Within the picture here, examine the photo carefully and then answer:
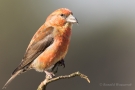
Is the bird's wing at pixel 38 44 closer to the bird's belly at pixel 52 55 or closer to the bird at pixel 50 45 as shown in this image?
the bird at pixel 50 45

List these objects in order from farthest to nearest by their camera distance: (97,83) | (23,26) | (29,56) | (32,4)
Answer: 1. (32,4)
2. (23,26)
3. (97,83)
4. (29,56)

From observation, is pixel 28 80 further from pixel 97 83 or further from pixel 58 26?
pixel 58 26

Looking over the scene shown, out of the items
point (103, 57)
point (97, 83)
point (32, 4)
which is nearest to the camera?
point (97, 83)

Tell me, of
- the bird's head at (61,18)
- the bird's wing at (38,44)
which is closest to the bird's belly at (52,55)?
the bird's wing at (38,44)

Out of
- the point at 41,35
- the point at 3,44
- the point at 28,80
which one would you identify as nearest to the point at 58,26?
the point at 41,35

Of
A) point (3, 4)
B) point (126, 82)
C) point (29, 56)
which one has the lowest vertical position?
point (126, 82)

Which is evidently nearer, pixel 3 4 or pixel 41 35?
pixel 41 35

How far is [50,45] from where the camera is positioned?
25.5 feet

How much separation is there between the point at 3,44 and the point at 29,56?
9190 mm

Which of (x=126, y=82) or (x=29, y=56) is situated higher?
(x=29, y=56)

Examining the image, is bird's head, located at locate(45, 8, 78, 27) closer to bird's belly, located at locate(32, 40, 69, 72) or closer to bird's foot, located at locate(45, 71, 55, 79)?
bird's belly, located at locate(32, 40, 69, 72)

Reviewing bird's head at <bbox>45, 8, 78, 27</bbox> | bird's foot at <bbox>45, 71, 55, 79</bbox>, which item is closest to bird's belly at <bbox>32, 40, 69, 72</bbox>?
bird's head at <bbox>45, 8, 78, 27</bbox>

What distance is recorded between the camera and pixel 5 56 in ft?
51.3

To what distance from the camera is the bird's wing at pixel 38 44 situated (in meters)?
7.84
